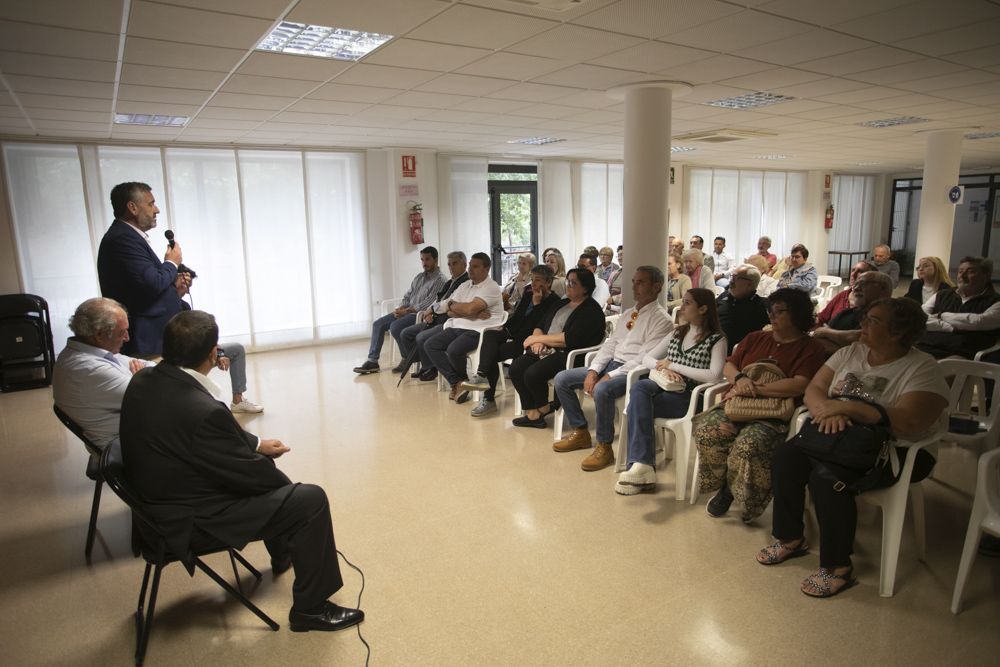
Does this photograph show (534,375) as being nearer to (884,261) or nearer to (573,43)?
(573,43)

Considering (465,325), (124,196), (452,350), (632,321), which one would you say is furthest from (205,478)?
(465,325)

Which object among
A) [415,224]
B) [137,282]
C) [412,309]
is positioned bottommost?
[412,309]

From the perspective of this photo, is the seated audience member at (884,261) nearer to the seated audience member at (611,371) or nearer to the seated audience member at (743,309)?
the seated audience member at (743,309)

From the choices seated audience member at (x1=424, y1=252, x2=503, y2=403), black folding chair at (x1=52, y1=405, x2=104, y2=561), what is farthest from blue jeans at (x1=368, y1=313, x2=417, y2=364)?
black folding chair at (x1=52, y1=405, x2=104, y2=561)

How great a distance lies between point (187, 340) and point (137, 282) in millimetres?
1762

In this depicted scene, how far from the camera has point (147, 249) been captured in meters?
3.76

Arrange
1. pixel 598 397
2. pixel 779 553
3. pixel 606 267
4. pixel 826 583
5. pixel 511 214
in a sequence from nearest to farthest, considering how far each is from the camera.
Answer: pixel 826 583 < pixel 779 553 < pixel 598 397 < pixel 606 267 < pixel 511 214

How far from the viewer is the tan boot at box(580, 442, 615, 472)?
4141 mm

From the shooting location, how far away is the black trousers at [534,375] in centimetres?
486

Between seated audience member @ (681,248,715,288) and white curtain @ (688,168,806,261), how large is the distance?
6.18 metres

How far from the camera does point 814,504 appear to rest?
→ 2820mm

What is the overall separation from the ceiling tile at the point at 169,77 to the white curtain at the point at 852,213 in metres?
15.8

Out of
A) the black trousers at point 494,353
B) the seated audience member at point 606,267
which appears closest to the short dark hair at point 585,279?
the black trousers at point 494,353

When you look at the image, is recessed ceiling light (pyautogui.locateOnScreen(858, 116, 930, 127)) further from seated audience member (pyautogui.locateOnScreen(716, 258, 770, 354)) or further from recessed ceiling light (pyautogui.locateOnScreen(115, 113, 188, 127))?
recessed ceiling light (pyautogui.locateOnScreen(115, 113, 188, 127))
